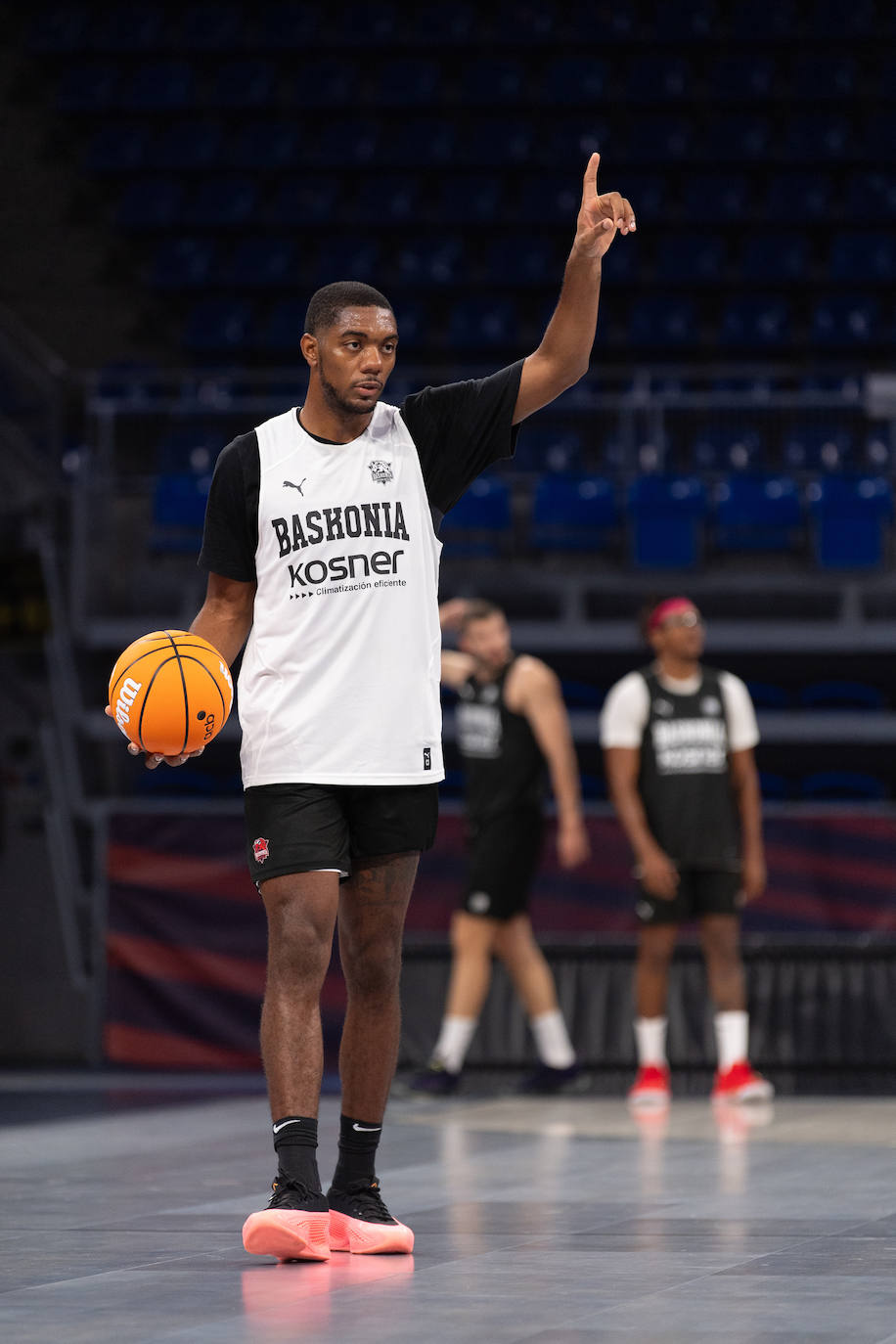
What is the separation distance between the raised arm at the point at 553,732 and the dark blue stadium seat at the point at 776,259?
27.8 feet

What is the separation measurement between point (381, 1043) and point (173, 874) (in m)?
6.18

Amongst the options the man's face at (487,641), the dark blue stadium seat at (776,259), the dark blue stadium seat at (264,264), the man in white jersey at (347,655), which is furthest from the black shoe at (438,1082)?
the dark blue stadium seat at (264,264)

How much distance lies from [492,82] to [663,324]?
3.76 metres

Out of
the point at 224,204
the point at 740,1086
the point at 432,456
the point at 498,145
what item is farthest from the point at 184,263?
the point at 432,456

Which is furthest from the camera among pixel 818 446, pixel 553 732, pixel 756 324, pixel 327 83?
pixel 327 83

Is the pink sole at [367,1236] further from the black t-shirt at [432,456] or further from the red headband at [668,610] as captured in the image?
the red headband at [668,610]

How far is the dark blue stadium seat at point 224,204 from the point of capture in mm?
18562

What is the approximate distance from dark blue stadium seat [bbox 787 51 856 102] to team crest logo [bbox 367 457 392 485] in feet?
48.8

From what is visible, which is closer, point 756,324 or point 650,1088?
point 650,1088

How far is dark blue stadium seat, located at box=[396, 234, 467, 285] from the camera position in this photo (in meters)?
17.8

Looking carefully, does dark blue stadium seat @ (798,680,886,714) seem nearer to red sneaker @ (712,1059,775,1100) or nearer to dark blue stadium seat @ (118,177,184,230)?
red sneaker @ (712,1059,775,1100)

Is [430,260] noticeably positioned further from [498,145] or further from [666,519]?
[666,519]

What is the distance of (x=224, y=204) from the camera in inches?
734

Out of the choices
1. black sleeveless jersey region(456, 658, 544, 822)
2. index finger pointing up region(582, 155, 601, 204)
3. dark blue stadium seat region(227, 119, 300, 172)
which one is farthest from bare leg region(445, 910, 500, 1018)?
dark blue stadium seat region(227, 119, 300, 172)
